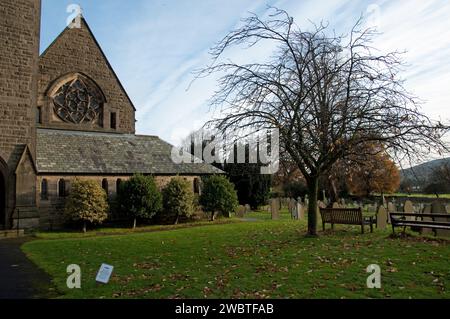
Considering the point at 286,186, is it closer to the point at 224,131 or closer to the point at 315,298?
the point at 224,131

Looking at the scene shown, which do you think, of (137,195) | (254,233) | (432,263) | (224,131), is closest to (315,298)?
(432,263)

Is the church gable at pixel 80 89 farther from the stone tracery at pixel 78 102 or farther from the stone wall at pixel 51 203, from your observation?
the stone wall at pixel 51 203

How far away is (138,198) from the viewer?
71.8 feet

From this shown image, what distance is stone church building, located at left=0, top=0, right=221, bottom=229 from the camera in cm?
1934

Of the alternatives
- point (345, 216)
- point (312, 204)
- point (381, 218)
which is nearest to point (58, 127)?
point (312, 204)

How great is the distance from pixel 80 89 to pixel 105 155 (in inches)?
243

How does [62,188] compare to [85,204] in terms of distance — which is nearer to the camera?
[85,204]

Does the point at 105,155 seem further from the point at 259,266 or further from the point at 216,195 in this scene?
the point at 259,266

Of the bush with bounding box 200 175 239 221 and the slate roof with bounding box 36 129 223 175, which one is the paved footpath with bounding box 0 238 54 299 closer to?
the slate roof with bounding box 36 129 223 175

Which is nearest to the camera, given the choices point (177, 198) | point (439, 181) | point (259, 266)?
point (259, 266)

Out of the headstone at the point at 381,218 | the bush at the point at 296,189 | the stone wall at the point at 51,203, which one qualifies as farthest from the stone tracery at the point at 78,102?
the bush at the point at 296,189

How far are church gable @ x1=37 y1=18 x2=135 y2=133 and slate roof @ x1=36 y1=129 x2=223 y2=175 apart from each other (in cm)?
112

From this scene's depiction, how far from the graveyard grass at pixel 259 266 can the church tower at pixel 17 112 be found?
19.5 ft
